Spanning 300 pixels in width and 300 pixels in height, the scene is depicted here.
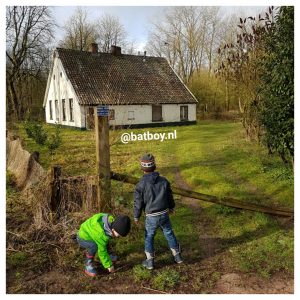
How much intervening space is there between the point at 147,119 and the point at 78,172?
1515 cm

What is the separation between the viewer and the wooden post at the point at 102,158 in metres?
5.01

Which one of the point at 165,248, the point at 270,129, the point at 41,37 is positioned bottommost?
the point at 165,248

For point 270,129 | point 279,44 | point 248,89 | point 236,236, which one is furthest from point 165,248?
point 248,89

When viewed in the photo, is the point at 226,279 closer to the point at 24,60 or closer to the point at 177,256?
the point at 177,256

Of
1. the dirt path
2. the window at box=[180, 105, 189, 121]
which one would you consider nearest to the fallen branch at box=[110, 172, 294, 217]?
the dirt path

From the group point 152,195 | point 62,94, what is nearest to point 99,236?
point 152,195

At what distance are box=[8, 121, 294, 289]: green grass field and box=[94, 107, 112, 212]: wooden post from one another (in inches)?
12.2

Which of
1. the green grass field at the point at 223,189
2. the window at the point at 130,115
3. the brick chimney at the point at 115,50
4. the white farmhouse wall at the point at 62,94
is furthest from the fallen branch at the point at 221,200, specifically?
the brick chimney at the point at 115,50

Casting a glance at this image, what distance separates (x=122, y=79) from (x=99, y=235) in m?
21.0

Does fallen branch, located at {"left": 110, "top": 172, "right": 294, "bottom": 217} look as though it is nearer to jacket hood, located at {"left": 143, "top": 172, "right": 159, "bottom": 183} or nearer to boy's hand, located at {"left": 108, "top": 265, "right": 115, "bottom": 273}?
jacket hood, located at {"left": 143, "top": 172, "right": 159, "bottom": 183}

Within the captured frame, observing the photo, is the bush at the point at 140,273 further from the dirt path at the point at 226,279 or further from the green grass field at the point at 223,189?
the dirt path at the point at 226,279

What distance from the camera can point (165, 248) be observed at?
496cm


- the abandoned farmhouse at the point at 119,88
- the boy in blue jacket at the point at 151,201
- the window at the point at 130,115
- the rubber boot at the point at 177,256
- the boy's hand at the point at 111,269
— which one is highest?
the abandoned farmhouse at the point at 119,88

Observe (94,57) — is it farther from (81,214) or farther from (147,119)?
(81,214)
